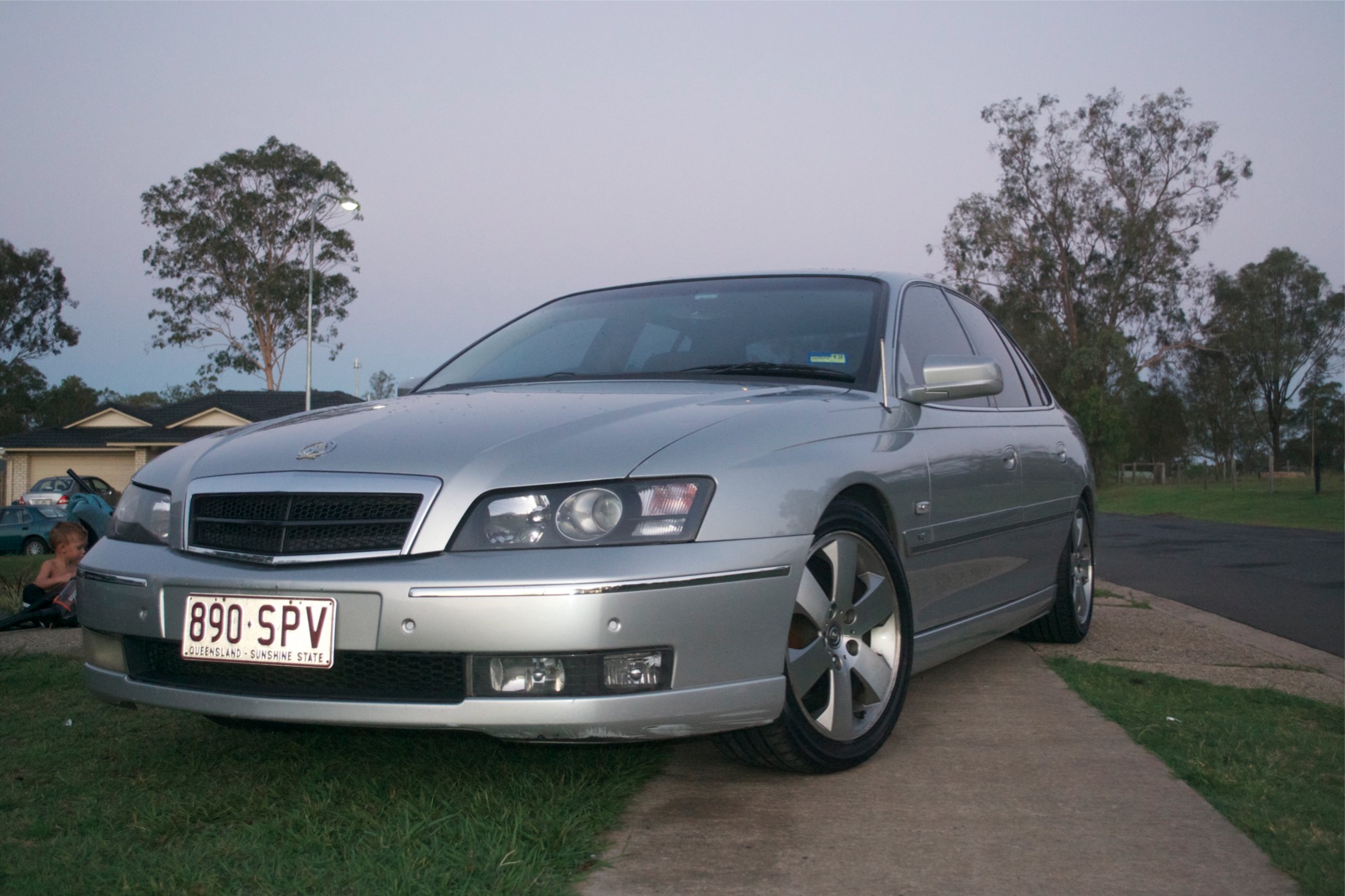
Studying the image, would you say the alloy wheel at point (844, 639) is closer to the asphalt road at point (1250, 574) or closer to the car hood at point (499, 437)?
the car hood at point (499, 437)

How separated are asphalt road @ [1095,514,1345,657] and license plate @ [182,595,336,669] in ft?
16.1

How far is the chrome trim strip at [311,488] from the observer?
2648 millimetres

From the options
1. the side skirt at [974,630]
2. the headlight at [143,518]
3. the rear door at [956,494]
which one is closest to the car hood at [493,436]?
the headlight at [143,518]

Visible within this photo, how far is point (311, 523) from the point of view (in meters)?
2.74

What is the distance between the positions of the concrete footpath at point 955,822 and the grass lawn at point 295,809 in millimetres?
164

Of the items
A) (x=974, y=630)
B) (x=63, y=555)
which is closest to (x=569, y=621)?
(x=974, y=630)

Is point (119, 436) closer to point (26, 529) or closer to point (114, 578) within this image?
point (26, 529)

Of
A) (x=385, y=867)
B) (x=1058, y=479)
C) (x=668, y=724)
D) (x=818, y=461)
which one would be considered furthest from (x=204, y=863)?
(x=1058, y=479)

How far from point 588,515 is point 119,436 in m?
46.0

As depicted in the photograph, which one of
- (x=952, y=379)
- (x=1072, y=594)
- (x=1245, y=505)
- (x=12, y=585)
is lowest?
(x=1245, y=505)

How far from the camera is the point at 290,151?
42781mm

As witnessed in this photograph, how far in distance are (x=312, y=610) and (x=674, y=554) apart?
812mm

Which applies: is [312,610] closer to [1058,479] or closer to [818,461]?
[818,461]

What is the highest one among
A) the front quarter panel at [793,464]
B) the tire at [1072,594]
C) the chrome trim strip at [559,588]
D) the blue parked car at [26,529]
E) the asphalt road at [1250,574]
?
the front quarter panel at [793,464]
